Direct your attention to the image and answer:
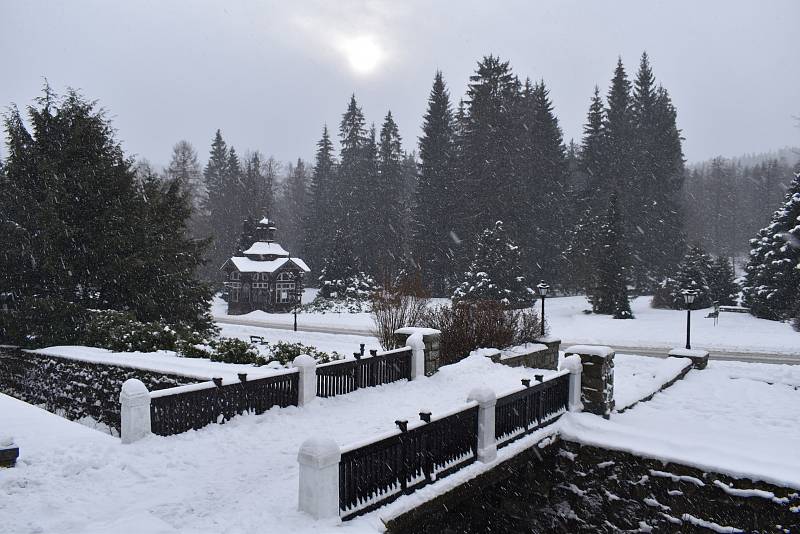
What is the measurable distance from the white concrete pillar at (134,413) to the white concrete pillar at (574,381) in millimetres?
8341

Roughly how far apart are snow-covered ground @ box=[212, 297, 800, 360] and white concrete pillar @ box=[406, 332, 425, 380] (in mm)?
12775

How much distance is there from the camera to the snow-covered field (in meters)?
6.12

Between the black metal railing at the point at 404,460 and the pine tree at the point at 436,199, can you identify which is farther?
the pine tree at the point at 436,199

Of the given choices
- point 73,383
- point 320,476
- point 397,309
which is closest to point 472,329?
point 397,309

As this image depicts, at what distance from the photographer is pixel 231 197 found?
64875 mm

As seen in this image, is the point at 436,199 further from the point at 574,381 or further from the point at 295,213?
the point at 574,381

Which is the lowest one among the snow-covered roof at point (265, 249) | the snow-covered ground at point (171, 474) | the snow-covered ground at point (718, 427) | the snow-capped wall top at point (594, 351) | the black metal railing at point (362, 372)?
the snow-covered ground at point (718, 427)

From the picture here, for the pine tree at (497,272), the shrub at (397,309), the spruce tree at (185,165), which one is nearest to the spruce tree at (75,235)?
the shrub at (397,309)

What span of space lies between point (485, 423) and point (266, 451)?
3640mm

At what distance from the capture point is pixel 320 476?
5883 mm

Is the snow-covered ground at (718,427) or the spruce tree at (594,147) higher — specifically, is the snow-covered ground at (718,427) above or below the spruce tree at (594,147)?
below

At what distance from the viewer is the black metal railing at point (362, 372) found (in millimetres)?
11539

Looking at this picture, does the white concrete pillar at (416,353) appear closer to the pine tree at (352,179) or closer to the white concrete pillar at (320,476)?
the white concrete pillar at (320,476)

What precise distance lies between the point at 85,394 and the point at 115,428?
65.2 inches
